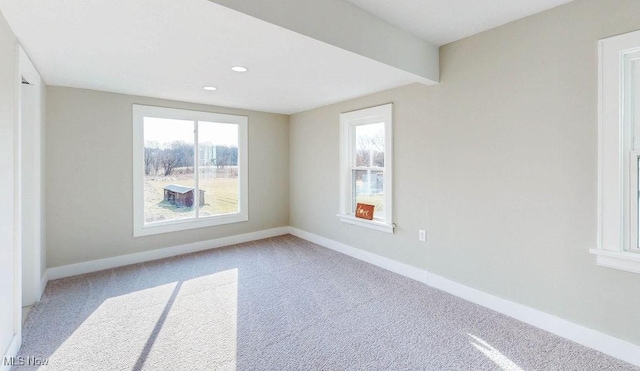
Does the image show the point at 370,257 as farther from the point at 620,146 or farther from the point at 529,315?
the point at 620,146

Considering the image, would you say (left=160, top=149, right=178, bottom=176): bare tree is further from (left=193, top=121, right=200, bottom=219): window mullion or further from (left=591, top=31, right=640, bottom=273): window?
(left=591, top=31, right=640, bottom=273): window

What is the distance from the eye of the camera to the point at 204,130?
4500mm

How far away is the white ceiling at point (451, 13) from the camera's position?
7.07ft

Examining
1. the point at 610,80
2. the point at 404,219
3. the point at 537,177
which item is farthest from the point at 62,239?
the point at 610,80

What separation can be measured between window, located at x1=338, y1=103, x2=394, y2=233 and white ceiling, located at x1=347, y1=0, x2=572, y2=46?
3.59 ft

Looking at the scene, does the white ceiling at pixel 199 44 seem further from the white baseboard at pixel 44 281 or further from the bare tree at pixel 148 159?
the white baseboard at pixel 44 281

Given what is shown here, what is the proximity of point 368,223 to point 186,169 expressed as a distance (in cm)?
275

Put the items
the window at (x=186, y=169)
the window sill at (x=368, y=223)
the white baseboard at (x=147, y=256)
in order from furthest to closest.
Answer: the window at (x=186, y=169), the window sill at (x=368, y=223), the white baseboard at (x=147, y=256)

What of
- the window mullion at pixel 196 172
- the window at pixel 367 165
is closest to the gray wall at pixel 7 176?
the window mullion at pixel 196 172

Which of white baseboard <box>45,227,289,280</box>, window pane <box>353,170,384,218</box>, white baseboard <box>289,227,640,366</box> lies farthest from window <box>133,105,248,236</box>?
white baseboard <box>289,227,640,366</box>

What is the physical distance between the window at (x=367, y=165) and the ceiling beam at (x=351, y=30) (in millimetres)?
810

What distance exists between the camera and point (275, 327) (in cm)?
235

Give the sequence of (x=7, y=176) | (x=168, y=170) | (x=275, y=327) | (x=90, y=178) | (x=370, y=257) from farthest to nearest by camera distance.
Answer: (x=168, y=170), (x=370, y=257), (x=90, y=178), (x=275, y=327), (x=7, y=176)

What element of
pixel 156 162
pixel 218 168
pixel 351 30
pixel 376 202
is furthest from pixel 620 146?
pixel 156 162
